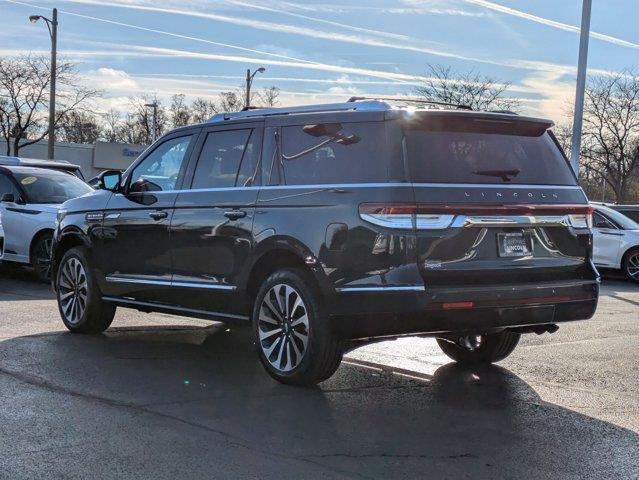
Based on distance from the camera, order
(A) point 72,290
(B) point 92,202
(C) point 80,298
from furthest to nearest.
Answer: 1. (A) point 72,290
2. (C) point 80,298
3. (B) point 92,202

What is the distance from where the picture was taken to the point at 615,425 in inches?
195

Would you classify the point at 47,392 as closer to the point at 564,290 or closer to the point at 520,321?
the point at 520,321

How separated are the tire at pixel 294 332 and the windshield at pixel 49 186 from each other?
770 cm

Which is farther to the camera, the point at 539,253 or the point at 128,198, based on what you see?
the point at 128,198

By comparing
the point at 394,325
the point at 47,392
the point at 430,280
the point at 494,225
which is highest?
the point at 494,225

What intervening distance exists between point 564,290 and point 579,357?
2003 mm

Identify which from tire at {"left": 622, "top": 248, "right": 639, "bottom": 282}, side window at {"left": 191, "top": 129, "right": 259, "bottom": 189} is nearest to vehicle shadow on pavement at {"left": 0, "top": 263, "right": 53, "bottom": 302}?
side window at {"left": 191, "top": 129, "right": 259, "bottom": 189}

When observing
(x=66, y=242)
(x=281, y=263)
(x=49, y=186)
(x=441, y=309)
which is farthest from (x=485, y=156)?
(x=49, y=186)

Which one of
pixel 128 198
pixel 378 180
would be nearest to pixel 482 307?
pixel 378 180

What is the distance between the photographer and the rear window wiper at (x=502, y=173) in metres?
5.37

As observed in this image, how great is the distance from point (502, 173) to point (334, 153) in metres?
1.19

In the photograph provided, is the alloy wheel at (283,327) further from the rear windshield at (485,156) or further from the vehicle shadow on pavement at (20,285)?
the vehicle shadow on pavement at (20,285)

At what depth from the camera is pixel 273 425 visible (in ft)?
15.7

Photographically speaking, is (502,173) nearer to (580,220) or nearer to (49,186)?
(580,220)
